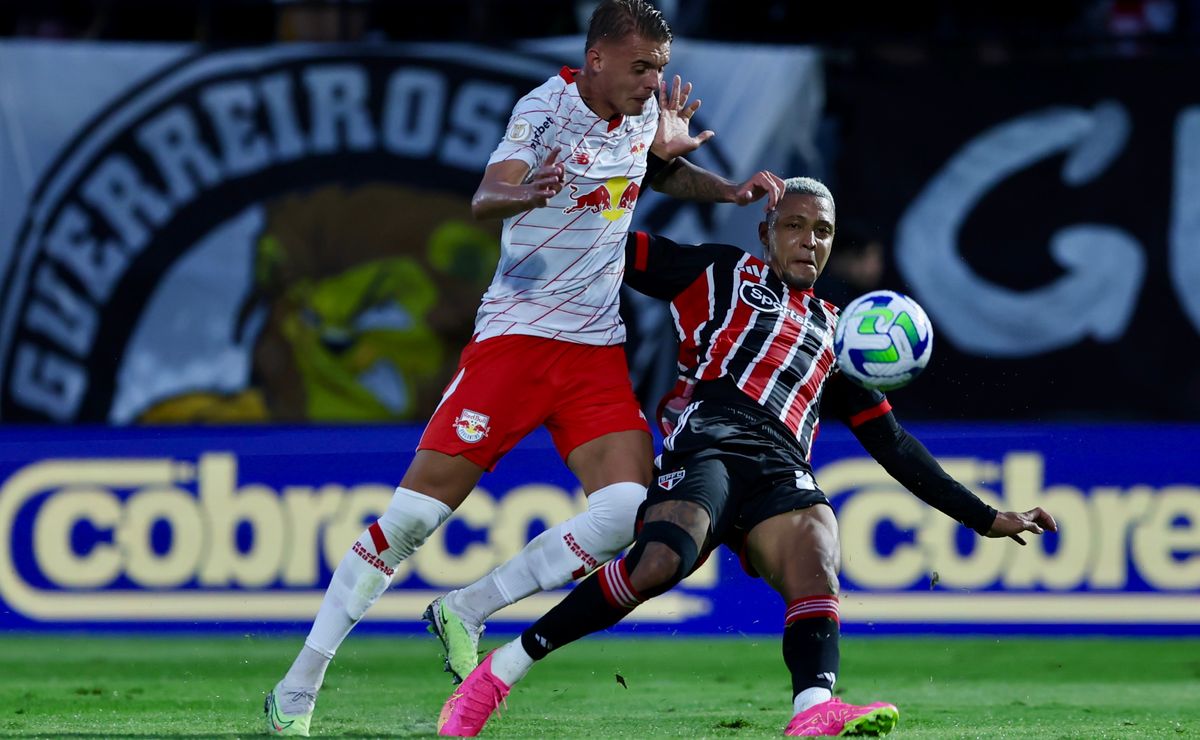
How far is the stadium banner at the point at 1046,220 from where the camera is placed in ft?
36.0

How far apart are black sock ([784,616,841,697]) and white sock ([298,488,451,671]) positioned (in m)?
1.22

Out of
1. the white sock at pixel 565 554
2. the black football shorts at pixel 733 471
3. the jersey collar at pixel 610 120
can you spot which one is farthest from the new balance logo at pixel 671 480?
the jersey collar at pixel 610 120

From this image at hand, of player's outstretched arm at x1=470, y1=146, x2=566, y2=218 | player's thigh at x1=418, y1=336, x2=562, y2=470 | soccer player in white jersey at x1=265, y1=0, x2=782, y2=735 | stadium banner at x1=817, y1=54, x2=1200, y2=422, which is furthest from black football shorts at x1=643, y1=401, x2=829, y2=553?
stadium banner at x1=817, y1=54, x2=1200, y2=422

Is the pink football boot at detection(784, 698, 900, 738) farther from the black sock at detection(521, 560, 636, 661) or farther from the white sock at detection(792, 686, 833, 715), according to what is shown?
the black sock at detection(521, 560, 636, 661)

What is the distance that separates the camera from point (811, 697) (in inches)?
205

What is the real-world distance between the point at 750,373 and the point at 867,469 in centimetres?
387

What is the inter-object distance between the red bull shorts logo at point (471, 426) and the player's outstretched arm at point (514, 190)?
76cm

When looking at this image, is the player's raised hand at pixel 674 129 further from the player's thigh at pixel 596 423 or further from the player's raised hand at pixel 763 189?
the player's thigh at pixel 596 423

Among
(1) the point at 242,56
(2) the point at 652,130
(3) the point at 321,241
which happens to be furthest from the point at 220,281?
(2) the point at 652,130

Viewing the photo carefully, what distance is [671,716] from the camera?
6320mm

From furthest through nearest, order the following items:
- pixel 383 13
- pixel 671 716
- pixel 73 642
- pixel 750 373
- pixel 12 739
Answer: pixel 383 13 → pixel 73 642 → pixel 671 716 → pixel 750 373 → pixel 12 739

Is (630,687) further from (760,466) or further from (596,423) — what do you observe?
(760,466)

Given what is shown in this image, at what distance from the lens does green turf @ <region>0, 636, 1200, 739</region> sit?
19.3 feet

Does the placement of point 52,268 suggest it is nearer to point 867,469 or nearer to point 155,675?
point 155,675
